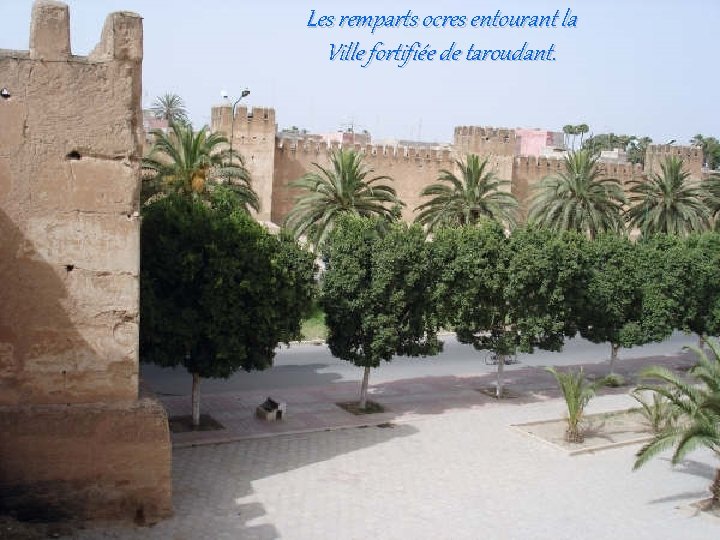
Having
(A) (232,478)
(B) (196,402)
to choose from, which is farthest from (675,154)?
(A) (232,478)

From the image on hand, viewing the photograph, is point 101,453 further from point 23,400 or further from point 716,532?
point 716,532

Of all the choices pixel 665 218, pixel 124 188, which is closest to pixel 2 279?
pixel 124 188

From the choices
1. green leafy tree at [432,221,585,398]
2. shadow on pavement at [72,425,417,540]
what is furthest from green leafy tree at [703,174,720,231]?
shadow on pavement at [72,425,417,540]

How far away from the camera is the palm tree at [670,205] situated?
2716 centimetres

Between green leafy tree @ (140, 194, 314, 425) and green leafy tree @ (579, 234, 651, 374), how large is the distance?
750 cm

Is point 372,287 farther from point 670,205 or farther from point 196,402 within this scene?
point 670,205

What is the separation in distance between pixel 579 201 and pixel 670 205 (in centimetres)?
405

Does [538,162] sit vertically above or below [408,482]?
above

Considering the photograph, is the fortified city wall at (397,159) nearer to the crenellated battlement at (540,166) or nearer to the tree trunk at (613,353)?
the crenellated battlement at (540,166)

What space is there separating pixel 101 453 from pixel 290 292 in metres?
4.71

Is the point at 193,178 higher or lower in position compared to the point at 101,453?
higher

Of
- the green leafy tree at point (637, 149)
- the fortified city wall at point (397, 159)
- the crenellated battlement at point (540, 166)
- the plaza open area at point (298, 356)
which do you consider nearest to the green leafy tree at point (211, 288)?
the plaza open area at point (298, 356)

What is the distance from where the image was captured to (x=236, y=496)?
35.5 feet

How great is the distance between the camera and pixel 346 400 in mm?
16531
